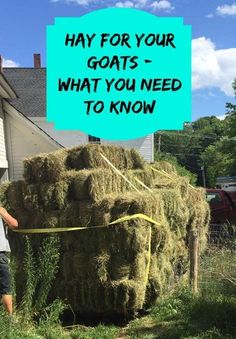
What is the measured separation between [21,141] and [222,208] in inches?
310

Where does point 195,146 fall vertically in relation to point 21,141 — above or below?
above

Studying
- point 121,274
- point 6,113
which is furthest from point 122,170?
point 6,113

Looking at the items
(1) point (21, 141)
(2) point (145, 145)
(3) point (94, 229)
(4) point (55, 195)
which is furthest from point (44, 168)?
(2) point (145, 145)

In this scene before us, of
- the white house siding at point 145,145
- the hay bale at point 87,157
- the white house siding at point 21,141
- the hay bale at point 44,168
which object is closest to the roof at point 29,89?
the white house siding at point 145,145

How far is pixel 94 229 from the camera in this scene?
6.65 m

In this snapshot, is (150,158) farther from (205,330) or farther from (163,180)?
(205,330)

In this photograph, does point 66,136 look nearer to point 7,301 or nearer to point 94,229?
point 94,229

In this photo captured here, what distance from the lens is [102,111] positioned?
6457 millimetres

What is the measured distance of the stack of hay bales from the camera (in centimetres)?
657

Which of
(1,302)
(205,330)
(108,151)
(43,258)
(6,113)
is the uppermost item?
(6,113)

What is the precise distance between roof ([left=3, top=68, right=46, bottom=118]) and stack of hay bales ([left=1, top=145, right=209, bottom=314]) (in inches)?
751

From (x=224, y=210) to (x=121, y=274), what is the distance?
11.8m

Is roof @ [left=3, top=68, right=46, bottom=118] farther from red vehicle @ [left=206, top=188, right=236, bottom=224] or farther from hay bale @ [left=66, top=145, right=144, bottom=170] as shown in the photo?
hay bale @ [left=66, top=145, right=144, bottom=170]

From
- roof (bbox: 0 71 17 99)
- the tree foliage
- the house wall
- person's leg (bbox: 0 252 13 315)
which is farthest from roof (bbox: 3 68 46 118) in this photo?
the tree foliage
